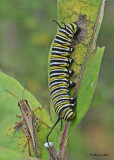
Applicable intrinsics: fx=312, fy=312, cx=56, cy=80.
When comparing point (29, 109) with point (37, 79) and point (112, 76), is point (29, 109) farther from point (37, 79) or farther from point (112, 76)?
point (112, 76)

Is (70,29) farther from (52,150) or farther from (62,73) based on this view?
(52,150)

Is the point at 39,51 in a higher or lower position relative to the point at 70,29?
higher

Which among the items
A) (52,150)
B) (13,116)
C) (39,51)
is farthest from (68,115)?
(39,51)

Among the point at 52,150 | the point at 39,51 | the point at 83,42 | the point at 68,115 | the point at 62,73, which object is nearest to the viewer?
the point at 52,150

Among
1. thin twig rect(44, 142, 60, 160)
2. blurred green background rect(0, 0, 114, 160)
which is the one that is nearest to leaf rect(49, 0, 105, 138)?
thin twig rect(44, 142, 60, 160)

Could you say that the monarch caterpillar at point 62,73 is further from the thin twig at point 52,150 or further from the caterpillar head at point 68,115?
the thin twig at point 52,150

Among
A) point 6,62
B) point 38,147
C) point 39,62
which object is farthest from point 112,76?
point 38,147
